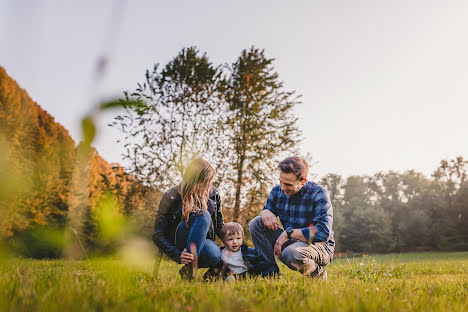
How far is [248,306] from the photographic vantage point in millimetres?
1912

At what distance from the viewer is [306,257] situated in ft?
11.8

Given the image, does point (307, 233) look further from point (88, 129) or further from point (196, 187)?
point (88, 129)

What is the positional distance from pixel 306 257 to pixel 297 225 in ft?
2.03

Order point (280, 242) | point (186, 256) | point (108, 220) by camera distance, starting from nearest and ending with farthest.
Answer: point (108, 220), point (186, 256), point (280, 242)

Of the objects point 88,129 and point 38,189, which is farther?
point 38,189

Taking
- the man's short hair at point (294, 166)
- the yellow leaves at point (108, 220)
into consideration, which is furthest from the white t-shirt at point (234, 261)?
the yellow leaves at point (108, 220)

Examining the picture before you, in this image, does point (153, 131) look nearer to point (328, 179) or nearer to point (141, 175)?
point (141, 175)

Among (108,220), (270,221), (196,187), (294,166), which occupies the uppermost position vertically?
(294,166)

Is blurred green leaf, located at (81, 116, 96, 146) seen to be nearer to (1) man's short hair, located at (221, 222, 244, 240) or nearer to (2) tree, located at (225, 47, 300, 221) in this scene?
(1) man's short hair, located at (221, 222, 244, 240)

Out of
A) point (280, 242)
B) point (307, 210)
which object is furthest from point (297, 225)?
point (280, 242)

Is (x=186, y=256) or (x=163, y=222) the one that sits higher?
(x=163, y=222)

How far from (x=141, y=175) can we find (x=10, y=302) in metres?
9.23

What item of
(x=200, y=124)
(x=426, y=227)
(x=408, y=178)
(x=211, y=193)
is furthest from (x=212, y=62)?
(x=408, y=178)

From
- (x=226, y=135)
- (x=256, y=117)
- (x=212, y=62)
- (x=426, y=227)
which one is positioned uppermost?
(x=212, y=62)
